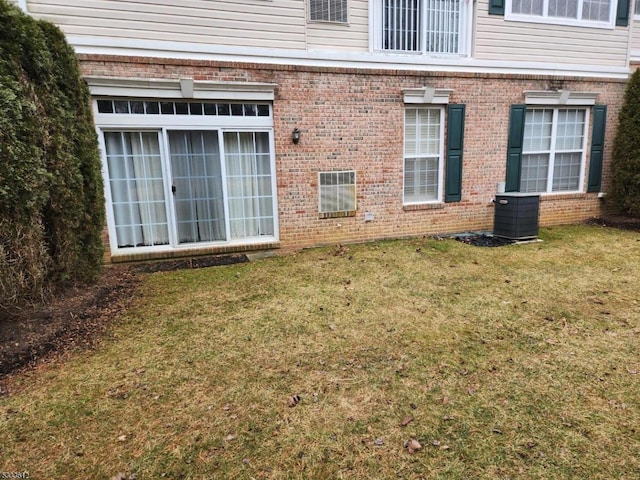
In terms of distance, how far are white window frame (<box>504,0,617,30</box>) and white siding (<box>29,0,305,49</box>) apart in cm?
446

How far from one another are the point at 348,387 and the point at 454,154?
6.32 metres

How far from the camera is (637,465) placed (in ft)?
7.27

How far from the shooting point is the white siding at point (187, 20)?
227 inches

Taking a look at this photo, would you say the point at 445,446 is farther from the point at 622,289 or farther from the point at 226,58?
the point at 226,58

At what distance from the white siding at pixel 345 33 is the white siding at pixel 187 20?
29 cm

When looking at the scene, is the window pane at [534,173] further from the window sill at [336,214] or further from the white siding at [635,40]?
the window sill at [336,214]

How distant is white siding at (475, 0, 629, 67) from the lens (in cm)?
791

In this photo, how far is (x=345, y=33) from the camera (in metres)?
7.14

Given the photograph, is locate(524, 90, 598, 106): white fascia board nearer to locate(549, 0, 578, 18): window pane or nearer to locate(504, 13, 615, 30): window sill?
locate(504, 13, 615, 30): window sill

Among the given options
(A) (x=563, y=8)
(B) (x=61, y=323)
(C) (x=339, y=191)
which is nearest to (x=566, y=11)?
(A) (x=563, y=8)

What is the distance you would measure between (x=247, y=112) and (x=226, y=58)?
2.96 feet

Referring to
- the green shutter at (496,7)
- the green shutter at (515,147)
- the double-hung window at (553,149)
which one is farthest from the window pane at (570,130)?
the green shutter at (496,7)

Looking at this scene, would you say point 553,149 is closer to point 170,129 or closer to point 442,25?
point 442,25

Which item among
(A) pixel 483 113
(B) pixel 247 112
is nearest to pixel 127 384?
(B) pixel 247 112
